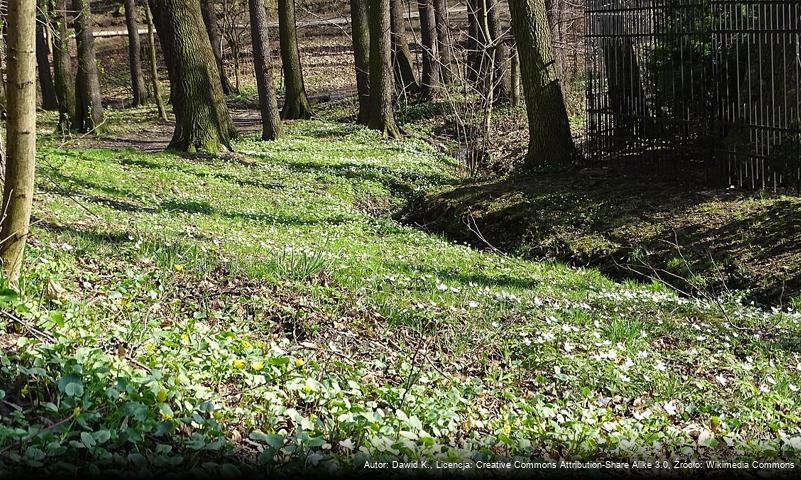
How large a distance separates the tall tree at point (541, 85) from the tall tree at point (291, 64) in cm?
1374

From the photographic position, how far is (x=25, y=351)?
515 cm

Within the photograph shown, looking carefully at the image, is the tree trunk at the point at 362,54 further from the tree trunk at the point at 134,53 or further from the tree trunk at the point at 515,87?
the tree trunk at the point at 134,53

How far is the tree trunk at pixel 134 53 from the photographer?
35.2 meters

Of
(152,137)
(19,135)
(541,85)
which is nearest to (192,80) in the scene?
(152,137)

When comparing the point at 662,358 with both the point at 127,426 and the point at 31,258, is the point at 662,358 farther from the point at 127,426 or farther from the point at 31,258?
the point at 31,258

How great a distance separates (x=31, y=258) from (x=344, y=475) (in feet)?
13.4

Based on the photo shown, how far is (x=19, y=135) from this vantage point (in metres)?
6.26

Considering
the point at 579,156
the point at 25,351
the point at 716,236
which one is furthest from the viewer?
the point at 579,156

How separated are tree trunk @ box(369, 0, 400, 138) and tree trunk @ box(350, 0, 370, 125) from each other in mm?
1145

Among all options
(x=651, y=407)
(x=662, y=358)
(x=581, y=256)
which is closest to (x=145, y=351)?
(x=651, y=407)

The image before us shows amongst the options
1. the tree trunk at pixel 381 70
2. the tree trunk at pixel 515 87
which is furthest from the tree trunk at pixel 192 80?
the tree trunk at pixel 515 87

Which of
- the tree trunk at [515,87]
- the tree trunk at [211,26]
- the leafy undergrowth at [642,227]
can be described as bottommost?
the leafy undergrowth at [642,227]

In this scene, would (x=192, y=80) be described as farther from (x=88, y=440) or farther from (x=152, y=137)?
(x=88, y=440)

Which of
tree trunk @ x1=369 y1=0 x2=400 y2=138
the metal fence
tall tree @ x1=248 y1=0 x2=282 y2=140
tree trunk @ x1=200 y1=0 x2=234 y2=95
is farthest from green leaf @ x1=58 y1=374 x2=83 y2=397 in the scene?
tree trunk @ x1=200 y1=0 x2=234 y2=95
